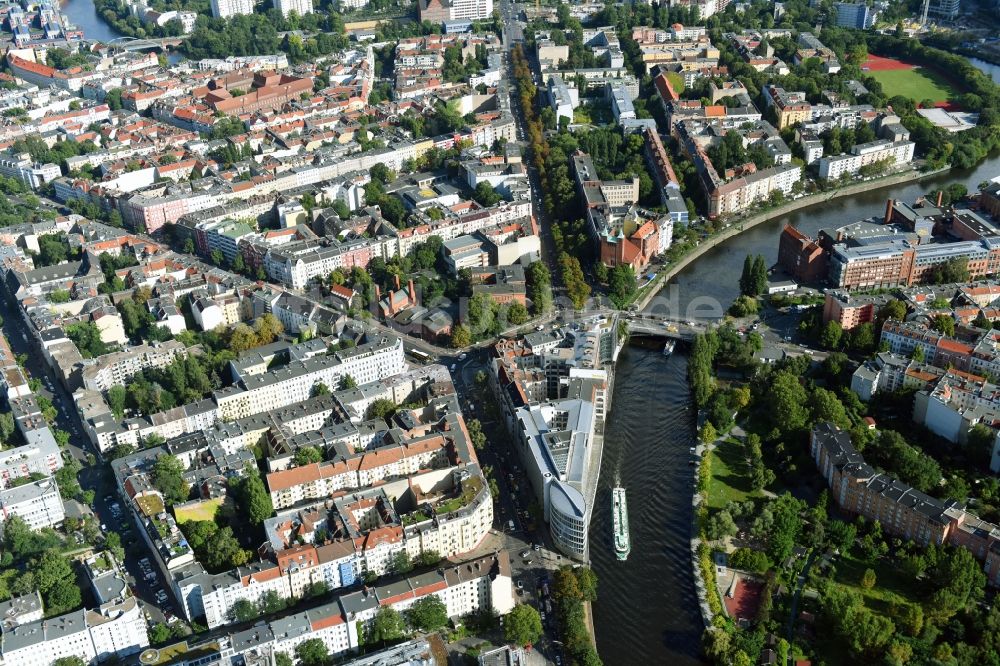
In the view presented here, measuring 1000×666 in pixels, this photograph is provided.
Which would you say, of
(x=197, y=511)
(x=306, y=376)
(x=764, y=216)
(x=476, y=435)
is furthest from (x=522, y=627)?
(x=764, y=216)

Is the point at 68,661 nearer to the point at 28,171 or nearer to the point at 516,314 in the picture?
the point at 516,314

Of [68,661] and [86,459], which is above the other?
[86,459]

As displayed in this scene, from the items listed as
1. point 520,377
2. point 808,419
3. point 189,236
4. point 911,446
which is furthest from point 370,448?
point 189,236

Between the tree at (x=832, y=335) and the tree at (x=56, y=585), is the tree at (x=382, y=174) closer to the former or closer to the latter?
the tree at (x=832, y=335)

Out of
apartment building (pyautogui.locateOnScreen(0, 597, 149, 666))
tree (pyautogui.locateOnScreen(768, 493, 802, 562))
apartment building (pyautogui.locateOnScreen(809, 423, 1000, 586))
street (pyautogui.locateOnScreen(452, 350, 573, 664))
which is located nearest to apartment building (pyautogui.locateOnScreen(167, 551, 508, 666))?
street (pyautogui.locateOnScreen(452, 350, 573, 664))

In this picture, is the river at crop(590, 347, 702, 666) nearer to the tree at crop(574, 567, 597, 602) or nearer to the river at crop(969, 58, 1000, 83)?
the tree at crop(574, 567, 597, 602)
